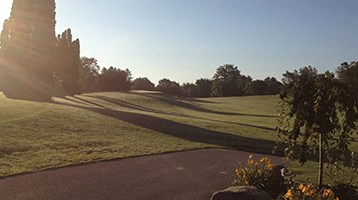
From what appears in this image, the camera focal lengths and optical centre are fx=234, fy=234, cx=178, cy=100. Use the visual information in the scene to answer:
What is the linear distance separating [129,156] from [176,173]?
3.02m

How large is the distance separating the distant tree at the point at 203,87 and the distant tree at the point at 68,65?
78.5m

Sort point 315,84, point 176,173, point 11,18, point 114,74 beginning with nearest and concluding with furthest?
1. point 315,84
2. point 176,173
3. point 11,18
4. point 114,74

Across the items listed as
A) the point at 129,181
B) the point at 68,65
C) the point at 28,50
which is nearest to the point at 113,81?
the point at 68,65

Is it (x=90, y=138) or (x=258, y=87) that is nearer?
(x=90, y=138)

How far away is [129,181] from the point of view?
25.7 ft

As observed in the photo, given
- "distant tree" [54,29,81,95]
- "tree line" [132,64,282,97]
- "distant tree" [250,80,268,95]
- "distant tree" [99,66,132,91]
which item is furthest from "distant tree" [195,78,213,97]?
"distant tree" [54,29,81,95]

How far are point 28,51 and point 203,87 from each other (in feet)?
324

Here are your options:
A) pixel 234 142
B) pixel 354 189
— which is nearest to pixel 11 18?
pixel 234 142

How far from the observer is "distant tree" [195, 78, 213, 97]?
120319mm

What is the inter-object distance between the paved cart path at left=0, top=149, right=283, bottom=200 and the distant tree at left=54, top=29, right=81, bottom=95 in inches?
1489

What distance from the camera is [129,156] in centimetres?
1095

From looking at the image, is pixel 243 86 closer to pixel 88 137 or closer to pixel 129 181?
pixel 88 137

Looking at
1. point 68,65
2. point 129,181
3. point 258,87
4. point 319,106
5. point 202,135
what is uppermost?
point 258,87

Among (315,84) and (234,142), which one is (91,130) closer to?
(234,142)
